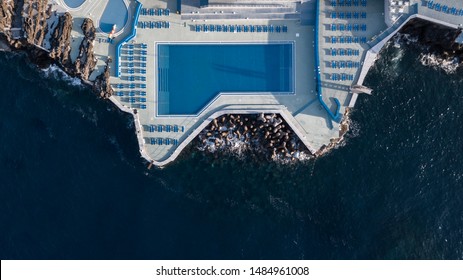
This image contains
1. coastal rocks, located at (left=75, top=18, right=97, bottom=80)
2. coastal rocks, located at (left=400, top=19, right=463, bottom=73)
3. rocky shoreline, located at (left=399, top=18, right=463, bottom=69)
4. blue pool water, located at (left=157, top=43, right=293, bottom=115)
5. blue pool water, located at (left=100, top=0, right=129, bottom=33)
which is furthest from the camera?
coastal rocks, located at (left=400, top=19, right=463, bottom=73)

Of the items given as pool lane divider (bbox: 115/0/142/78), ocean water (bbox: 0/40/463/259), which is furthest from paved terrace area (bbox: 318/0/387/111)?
pool lane divider (bbox: 115/0/142/78)

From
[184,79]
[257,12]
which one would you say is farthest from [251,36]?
[184,79]

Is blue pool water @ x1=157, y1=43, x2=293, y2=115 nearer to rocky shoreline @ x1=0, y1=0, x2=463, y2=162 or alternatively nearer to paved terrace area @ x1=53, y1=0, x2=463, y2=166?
paved terrace area @ x1=53, y1=0, x2=463, y2=166

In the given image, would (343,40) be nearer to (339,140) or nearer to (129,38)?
(339,140)

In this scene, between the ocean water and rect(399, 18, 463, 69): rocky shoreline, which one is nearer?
the ocean water

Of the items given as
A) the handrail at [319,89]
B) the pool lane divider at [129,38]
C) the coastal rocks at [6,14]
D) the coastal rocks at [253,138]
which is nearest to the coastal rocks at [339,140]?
the handrail at [319,89]

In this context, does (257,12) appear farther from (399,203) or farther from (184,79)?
(399,203)
